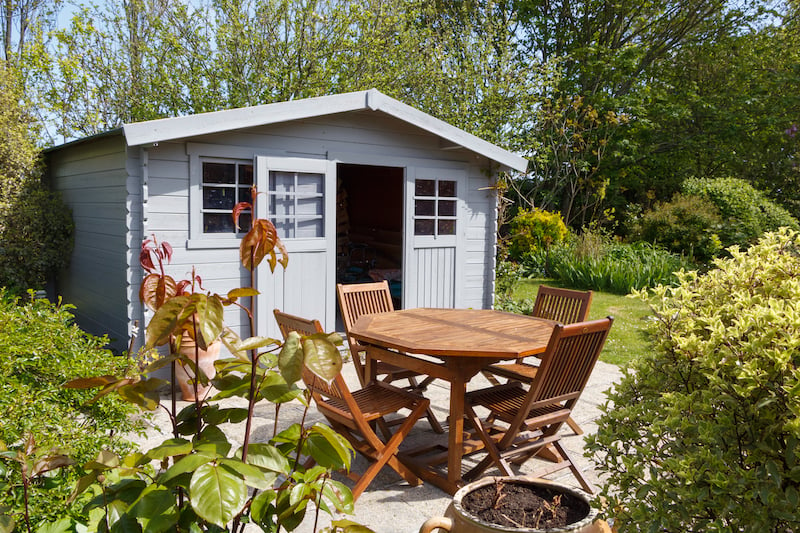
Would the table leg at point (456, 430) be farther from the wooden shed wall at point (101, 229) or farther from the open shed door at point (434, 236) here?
the open shed door at point (434, 236)

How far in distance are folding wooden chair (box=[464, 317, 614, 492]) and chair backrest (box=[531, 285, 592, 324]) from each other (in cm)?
126

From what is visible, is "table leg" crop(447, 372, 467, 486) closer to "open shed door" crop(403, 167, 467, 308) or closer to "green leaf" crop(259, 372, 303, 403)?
"green leaf" crop(259, 372, 303, 403)

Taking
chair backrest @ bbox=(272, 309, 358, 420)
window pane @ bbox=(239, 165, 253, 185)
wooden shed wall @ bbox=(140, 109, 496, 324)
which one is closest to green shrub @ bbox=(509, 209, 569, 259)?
wooden shed wall @ bbox=(140, 109, 496, 324)

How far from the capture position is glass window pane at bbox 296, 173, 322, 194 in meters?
6.80

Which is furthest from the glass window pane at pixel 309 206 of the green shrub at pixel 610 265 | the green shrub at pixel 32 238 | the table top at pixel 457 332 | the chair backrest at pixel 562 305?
the green shrub at pixel 610 265

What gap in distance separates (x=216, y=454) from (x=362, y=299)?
424cm

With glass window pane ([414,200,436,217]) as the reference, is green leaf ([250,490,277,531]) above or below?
below

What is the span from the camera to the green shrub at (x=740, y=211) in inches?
514

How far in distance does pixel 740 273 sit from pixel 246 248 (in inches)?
65.1

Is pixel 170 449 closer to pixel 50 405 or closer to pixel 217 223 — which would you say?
pixel 50 405

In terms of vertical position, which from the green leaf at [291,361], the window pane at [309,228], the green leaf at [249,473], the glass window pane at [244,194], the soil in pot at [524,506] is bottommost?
the soil in pot at [524,506]

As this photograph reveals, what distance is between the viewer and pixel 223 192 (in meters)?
6.35

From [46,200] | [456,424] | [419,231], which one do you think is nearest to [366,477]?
[456,424]

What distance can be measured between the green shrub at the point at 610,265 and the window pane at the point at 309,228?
6.87 m
